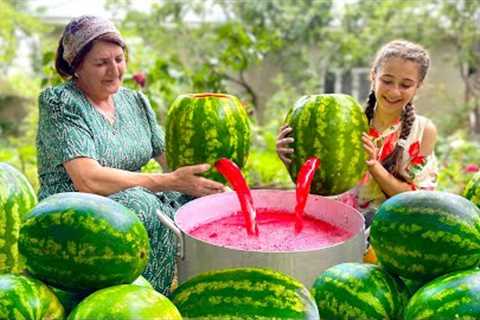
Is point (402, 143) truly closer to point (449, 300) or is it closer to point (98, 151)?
point (98, 151)

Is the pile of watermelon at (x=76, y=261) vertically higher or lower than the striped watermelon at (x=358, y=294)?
higher

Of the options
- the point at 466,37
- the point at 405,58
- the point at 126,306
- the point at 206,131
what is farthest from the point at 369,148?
the point at 466,37

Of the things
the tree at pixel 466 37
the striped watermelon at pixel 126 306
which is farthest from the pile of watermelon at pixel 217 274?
the tree at pixel 466 37

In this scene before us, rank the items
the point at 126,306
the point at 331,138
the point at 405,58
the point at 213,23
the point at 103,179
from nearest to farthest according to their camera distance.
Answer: the point at 126,306 → the point at 331,138 → the point at 103,179 → the point at 405,58 → the point at 213,23

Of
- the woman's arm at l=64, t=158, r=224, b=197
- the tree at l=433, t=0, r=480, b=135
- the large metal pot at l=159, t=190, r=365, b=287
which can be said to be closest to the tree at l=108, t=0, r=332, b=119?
the tree at l=433, t=0, r=480, b=135

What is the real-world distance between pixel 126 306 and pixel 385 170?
1701 mm

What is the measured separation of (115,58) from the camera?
2807mm

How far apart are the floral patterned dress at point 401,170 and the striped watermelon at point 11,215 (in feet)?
5.17

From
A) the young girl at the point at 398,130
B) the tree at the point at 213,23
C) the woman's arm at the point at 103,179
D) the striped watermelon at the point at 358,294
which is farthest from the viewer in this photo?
the tree at the point at 213,23

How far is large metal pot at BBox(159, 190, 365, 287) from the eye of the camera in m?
1.66

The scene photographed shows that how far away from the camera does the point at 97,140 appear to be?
275 cm

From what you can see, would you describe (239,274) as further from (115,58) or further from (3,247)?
(115,58)

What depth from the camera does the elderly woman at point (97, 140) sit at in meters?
2.59

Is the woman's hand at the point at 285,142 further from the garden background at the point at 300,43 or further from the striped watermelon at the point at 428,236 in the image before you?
the garden background at the point at 300,43
